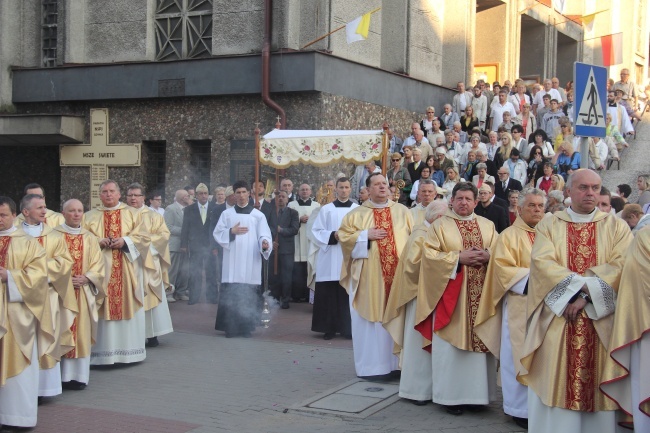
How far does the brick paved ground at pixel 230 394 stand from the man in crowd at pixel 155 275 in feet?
0.84

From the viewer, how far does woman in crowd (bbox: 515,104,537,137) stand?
18.3 meters

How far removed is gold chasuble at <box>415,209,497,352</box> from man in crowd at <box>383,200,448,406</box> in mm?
174

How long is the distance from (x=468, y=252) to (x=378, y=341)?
69.7 inches

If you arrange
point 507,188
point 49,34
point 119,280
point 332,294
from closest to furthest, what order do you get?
point 119,280 < point 332,294 < point 507,188 < point 49,34

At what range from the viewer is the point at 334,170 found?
17.3 metres

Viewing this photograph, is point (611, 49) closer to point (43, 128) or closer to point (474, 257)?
point (43, 128)

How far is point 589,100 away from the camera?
27.5ft

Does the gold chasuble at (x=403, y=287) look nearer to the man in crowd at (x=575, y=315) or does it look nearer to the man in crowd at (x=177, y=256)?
the man in crowd at (x=575, y=315)

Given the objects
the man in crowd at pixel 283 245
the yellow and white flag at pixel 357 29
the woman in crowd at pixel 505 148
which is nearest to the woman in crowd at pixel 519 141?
the woman in crowd at pixel 505 148

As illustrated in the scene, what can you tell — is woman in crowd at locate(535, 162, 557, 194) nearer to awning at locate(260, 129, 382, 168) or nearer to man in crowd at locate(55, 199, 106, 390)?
awning at locate(260, 129, 382, 168)

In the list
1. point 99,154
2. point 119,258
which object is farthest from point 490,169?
point 99,154

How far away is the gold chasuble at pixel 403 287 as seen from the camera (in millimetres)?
8219

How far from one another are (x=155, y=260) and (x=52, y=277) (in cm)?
305

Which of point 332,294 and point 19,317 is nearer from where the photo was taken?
point 19,317
